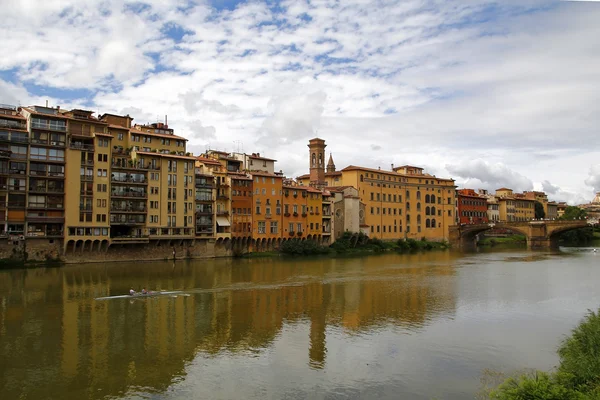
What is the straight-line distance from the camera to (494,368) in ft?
59.1

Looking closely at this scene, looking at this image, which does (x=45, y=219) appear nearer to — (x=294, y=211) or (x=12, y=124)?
(x=12, y=124)

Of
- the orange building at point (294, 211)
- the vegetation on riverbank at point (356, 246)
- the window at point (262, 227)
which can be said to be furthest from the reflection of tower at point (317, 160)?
the window at point (262, 227)

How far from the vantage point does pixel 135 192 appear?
171ft

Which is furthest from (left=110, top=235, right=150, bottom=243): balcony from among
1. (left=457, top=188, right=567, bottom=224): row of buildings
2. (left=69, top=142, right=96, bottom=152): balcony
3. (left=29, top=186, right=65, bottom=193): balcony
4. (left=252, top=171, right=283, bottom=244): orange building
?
(left=457, top=188, right=567, bottom=224): row of buildings

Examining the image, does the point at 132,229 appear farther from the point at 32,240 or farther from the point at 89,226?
the point at 32,240

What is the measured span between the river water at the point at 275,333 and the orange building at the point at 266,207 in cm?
2033

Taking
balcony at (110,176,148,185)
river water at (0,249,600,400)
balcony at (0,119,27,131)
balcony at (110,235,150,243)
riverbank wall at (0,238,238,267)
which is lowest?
river water at (0,249,600,400)

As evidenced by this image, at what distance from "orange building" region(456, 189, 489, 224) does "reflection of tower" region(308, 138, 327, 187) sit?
113 ft

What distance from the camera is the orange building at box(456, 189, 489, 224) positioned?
106 metres

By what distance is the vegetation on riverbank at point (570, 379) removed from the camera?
10812mm

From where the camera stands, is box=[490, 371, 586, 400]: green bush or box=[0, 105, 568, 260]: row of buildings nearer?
box=[490, 371, 586, 400]: green bush

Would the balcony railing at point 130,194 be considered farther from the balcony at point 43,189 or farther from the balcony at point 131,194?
the balcony at point 43,189

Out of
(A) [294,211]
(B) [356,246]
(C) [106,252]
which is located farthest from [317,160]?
(C) [106,252]

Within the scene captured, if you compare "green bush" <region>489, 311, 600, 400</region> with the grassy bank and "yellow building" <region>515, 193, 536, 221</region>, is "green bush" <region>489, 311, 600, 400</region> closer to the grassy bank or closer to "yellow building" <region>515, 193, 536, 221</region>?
the grassy bank
